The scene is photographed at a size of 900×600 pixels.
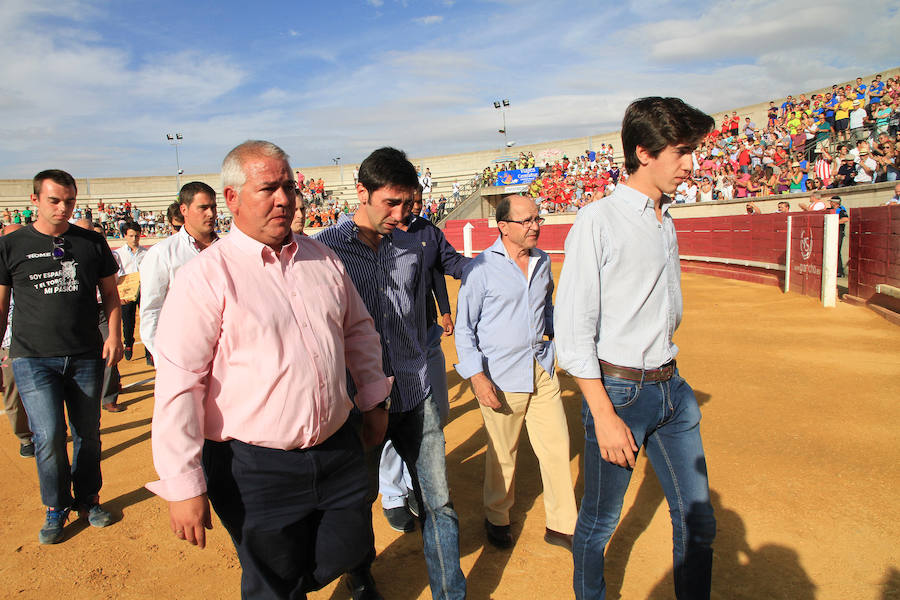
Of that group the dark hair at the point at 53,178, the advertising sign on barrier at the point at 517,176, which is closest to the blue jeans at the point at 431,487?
the dark hair at the point at 53,178

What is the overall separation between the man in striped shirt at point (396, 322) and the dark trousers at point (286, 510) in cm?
47

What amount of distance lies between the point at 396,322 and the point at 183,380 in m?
1.08

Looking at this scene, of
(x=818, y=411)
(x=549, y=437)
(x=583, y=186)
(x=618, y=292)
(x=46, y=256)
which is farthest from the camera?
(x=583, y=186)

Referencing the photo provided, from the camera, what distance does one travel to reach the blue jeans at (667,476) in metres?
2.03

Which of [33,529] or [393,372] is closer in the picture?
[393,372]

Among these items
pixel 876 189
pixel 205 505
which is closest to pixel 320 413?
pixel 205 505

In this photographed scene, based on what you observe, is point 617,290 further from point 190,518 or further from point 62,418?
point 62,418

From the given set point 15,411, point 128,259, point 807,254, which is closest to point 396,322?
point 15,411

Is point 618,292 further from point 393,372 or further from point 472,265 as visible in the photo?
point 472,265

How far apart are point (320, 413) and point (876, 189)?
46.4ft

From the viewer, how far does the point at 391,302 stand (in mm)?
2586

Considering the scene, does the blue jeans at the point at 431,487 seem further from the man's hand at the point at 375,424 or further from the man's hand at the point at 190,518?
the man's hand at the point at 190,518

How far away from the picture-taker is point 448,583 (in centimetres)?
234

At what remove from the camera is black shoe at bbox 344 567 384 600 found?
265 centimetres
